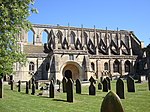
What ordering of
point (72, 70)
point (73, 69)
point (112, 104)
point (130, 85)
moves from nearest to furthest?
point (112, 104) < point (130, 85) < point (73, 69) < point (72, 70)

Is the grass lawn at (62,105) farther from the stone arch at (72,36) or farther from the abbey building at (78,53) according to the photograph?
the stone arch at (72,36)

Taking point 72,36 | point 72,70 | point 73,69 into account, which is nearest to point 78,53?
point 73,69

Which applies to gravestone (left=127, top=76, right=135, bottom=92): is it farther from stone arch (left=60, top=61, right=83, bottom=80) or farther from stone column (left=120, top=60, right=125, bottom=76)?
stone column (left=120, top=60, right=125, bottom=76)

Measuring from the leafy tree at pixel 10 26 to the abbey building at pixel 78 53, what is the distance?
84.0 ft

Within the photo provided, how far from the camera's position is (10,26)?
13703 mm

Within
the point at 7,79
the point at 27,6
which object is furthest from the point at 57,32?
the point at 27,6

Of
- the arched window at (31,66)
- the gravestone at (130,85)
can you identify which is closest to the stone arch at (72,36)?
the arched window at (31,66)

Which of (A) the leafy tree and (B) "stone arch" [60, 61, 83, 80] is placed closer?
(A) the leafy tree

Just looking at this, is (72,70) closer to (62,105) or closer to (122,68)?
(122,68)

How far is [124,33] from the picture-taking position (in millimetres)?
62688

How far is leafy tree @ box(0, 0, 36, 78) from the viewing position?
43.0 ft

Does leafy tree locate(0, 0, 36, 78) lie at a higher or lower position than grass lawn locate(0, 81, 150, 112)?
higher

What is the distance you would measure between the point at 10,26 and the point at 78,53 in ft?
98.0

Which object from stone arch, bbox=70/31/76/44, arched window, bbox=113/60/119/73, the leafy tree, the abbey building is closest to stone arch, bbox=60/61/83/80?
the abbey building
